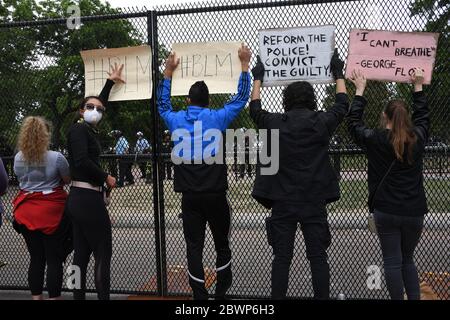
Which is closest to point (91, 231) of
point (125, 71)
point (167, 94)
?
point (167, 94)

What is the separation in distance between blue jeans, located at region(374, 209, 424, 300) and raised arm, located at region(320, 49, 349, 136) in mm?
770

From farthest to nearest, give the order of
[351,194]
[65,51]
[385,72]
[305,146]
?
[65,51]
[351,194]
[385,72]
[305,146]

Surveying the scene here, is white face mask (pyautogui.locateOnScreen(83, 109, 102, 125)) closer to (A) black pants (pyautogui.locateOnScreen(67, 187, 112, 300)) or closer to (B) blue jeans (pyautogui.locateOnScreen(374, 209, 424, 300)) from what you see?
(A) black pants (pyautogui.locateOnScreen(67, 187, 112, 300))

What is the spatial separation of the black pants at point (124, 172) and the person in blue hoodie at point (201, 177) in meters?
0.97

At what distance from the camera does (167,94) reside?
4430 mm

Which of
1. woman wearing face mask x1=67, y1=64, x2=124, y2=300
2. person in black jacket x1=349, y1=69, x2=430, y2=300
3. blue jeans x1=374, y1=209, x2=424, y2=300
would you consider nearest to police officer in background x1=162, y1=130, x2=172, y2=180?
woman wearing face mask x1=67, y1=64, x2=124, y2=300

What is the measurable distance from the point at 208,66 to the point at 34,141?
5.31ft

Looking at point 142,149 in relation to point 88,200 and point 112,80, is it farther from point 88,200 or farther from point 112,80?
point 88,200

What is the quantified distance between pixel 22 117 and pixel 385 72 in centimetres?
365

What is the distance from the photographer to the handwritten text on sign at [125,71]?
4770mm

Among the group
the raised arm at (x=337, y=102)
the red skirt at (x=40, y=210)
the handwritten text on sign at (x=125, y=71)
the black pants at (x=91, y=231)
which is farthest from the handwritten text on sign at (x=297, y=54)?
the red skirt at (x=40, y=210)
